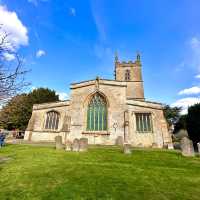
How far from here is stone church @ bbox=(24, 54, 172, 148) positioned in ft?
69.2

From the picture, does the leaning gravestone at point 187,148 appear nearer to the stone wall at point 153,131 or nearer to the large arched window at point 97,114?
the stone wall at point 153,131

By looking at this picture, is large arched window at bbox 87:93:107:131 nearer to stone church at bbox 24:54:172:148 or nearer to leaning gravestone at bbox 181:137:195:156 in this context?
stone church at bbox 24:54:172:148

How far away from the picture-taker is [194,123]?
93.6ft

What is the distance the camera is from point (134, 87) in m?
38.1

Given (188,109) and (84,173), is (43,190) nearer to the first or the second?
(84,173)

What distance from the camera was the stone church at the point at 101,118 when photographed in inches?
830

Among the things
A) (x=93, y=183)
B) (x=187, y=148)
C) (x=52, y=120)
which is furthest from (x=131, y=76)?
(x=93, y=183)

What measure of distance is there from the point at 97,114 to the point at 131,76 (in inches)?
762

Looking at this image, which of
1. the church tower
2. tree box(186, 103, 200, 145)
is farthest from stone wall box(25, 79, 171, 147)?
the church tower

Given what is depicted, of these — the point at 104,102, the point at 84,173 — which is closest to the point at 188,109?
the point at 104,102

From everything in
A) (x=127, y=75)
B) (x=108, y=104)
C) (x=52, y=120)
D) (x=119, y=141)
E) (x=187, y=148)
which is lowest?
(x=187, y=148)

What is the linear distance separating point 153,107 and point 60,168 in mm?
17055

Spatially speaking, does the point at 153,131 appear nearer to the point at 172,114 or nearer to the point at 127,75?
the point at 127,75

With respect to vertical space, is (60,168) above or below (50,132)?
below
